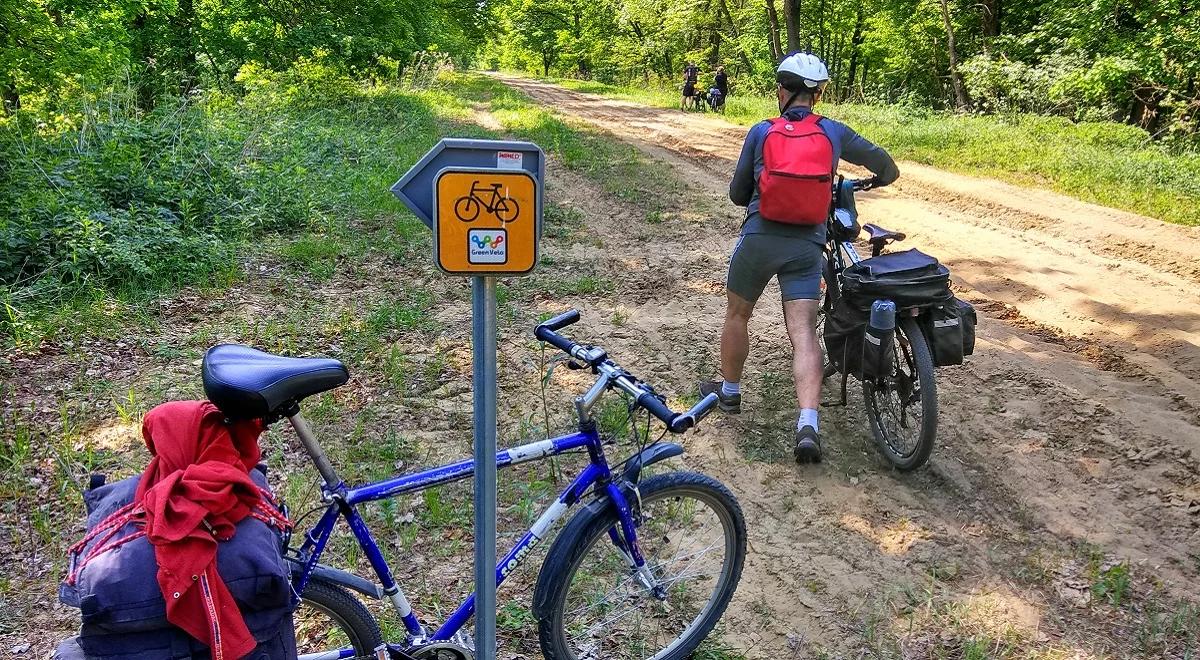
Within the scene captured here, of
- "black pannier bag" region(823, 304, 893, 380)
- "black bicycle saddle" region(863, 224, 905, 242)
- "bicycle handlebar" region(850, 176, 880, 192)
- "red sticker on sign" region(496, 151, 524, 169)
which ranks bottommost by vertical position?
"black pannier bag" region(823, 304, 893, 380)

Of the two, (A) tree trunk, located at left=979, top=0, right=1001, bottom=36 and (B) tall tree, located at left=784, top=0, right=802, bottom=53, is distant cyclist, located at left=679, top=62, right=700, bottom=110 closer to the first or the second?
(B) tall tree, located at left=784, top=0, right=802, bottom=53

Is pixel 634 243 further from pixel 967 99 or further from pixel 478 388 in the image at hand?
pixel 967 99

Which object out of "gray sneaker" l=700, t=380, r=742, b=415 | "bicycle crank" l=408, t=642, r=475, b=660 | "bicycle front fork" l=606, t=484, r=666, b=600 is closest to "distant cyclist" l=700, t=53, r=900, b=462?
"gray sneaker" l=700, t=380, r=742, b=415

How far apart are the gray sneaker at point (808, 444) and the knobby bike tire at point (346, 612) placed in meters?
2.34

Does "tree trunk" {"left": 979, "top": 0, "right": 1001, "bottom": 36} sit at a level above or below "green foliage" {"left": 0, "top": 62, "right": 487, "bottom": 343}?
above

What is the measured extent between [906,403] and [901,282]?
2.20 feet

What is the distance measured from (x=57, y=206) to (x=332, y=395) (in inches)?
135

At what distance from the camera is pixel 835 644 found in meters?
2.93

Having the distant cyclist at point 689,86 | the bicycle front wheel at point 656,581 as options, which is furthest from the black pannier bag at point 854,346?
the distant cyclist at point 689,86

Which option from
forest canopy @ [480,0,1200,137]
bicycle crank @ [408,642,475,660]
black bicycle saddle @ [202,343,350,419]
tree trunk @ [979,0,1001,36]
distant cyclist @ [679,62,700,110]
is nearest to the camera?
black bicycle saddle @ [202,343,350,419]

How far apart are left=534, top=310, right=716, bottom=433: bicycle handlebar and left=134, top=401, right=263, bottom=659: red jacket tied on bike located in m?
1.02

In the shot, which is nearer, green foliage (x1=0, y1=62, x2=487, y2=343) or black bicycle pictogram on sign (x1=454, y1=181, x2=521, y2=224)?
black bicycle pictogram on sign (x1=454, y1=181, x2=521, y2=224)

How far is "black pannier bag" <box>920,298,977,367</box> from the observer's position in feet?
12.3

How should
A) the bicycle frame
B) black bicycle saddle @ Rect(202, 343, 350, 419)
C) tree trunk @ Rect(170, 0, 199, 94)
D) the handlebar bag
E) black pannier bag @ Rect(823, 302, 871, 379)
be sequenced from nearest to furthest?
black bicycle saddle @ Rect(202, 343, 350, 419) < the bicycle frame < the handlebar bag < black pannier bag @ Rect(823, 302, 871, 379) < tree trunk @ Rect(170, 0, 199, 94)
